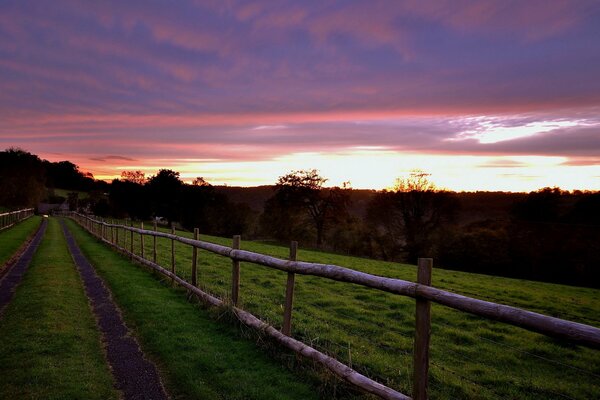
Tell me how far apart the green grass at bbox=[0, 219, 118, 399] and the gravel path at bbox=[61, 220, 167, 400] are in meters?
0.16

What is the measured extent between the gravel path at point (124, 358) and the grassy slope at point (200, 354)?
0.60ft

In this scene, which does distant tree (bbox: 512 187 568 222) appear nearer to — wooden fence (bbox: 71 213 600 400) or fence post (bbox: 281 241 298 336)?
fence post (bbox: 281 241 298 336)

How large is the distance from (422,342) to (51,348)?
6081mm

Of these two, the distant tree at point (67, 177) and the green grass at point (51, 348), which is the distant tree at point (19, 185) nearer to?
the green grass at point (51, 348)

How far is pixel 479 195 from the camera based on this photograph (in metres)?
55.8

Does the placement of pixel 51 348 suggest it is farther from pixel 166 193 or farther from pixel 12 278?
pixel 166 193

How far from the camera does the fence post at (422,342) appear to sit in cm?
443

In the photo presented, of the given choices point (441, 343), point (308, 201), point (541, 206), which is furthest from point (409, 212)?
point (441, 343)

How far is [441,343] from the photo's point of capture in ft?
29.7

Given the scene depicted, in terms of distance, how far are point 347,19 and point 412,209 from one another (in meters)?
33.0

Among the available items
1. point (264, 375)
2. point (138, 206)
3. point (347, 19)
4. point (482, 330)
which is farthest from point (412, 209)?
point (138, 206)

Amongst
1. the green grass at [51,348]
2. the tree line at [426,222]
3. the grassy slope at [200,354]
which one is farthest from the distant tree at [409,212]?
the green grass at [51,348]

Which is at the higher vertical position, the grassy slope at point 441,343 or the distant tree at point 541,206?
the distant tree at point 541,206

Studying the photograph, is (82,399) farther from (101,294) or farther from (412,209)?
(412,209)
